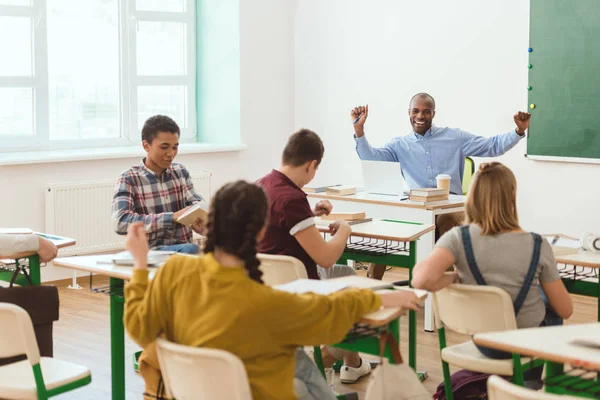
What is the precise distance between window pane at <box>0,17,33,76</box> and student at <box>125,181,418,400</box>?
4.50m

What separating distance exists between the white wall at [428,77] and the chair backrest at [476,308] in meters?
3.17

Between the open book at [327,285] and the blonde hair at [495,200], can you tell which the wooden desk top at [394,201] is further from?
the open book at [327,285]

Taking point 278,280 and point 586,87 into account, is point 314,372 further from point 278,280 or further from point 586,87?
point 586,87

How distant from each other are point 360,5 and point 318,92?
2.74 ft

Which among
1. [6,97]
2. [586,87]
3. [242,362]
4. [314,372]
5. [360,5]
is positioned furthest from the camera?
[360,5]

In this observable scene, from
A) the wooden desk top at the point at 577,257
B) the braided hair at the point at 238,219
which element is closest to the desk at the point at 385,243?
the wooden desk top at the point at 577,257

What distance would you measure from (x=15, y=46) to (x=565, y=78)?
3.85 m

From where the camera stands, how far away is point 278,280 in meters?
3.56

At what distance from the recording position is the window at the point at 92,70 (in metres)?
6.65

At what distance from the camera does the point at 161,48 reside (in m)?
7.57

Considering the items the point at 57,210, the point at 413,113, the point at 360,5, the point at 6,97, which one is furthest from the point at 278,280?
the point at 360,5

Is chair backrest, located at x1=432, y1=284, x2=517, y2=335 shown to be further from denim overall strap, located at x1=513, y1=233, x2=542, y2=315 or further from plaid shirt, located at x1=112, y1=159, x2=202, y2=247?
plaid shirt, located at x1=112, y1=159, x2=202, y2=247

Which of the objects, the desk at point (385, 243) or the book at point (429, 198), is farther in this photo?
the book at point (429, 198)

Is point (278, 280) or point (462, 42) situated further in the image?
point (462, 42)
